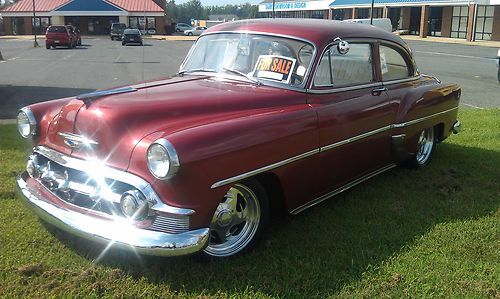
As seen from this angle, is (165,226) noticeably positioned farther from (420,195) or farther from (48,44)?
(48,44)

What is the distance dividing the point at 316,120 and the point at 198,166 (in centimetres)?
123

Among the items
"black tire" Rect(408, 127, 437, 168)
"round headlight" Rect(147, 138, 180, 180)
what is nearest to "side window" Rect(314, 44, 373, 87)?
"black tire" Rect(408, 127, 437, 168)

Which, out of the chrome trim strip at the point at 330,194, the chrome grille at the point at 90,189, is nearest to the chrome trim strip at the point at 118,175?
the chrome grille at the point at 90,189

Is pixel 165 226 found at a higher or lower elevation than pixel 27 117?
lower

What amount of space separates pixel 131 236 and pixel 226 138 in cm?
84

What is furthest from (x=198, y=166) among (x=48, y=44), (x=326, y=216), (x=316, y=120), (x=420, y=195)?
(x=48, y=44)

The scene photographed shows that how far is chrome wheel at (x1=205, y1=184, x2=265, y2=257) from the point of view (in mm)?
3369

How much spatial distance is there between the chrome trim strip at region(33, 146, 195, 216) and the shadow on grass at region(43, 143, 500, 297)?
0.53 metres

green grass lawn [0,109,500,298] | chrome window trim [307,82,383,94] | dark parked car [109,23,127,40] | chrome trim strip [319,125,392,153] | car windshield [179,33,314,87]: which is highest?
dark parked car [109,23,127,40]

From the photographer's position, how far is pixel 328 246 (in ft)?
12.1

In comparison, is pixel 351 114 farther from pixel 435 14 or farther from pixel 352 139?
pixel 435 14

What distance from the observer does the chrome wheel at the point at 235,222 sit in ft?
11.1

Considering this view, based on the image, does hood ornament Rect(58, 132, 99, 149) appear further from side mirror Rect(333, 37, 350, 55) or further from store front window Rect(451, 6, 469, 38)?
store front window Rect(451, 6, 469, 38)

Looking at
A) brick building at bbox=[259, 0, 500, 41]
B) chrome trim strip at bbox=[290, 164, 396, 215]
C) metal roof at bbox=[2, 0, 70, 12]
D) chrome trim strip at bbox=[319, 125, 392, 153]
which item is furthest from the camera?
metal roof at bbox=[2, 0, 70, 12]
